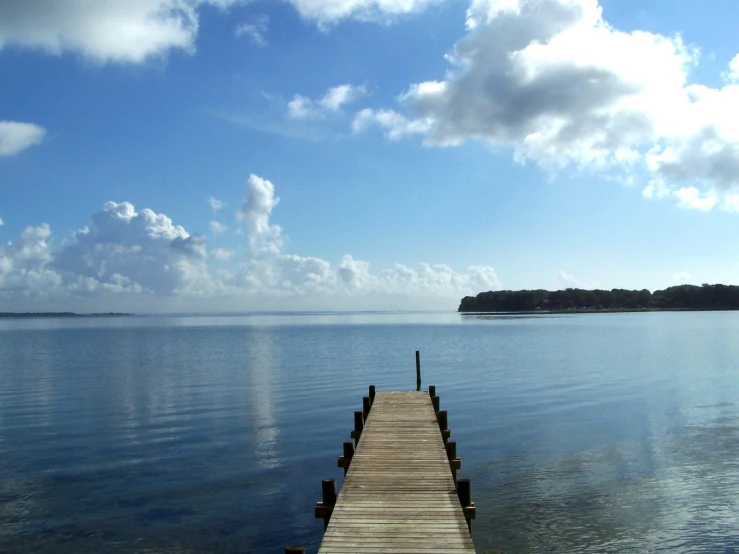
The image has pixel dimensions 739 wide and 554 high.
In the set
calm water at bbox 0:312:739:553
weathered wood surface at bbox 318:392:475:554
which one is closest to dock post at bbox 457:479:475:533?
weathered wood surface at bbox 318:392:475:554

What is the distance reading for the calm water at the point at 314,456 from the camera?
14867 mm

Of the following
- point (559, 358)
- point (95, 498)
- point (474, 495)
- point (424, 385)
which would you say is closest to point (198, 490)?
point (95, 498)

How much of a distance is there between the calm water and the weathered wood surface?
1.95m

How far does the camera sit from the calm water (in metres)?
14.9

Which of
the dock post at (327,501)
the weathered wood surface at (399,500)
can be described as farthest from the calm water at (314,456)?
the dock post at (327,501)

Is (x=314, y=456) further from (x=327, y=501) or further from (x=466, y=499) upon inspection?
(x=466, y=499)

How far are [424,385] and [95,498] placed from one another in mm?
24007

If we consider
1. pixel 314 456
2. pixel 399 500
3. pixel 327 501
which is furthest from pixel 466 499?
pixel 314 456

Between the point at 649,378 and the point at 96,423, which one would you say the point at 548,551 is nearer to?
the point at 96,423

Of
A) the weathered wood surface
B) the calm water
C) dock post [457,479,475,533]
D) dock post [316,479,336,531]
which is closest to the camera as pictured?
the weathered wood surface

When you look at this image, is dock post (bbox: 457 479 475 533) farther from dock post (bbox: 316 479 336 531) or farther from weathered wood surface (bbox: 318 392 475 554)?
dock post (bbox: 316 479 336 531)

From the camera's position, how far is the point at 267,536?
580 inches

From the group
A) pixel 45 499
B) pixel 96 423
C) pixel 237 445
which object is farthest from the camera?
pixel 96 423

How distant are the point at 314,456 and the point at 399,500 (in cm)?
947
